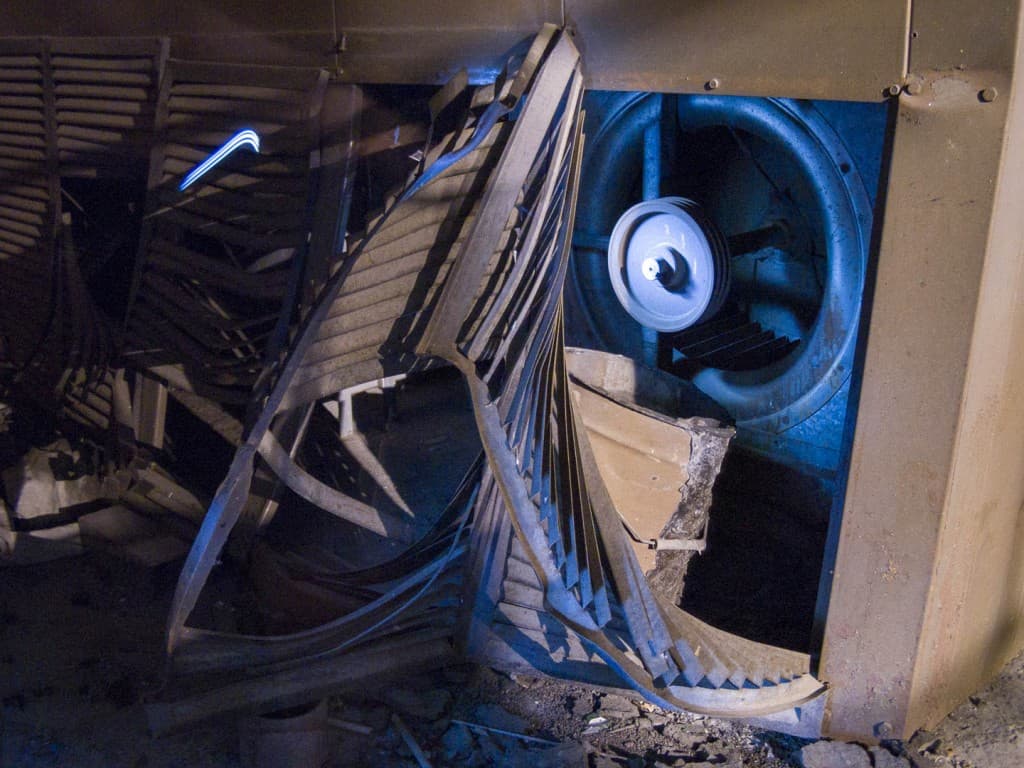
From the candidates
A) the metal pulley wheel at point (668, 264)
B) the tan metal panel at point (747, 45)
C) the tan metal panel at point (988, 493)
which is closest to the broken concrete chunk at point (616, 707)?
the tan metal panel at point (988, 493)

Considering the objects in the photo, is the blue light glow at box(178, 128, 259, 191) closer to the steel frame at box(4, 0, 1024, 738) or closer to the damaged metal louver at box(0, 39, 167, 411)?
the damaged metal louver at box(0, 39, 167, 411)

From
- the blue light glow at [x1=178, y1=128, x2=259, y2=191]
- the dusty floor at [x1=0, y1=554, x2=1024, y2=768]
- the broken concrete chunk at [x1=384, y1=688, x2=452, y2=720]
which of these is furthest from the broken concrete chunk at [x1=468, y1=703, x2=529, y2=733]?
the blue light glow at [x1=178, y1=128, x2=259, y2=191]

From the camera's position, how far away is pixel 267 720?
9.71 feet

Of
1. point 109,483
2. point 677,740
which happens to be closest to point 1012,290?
point 677,740

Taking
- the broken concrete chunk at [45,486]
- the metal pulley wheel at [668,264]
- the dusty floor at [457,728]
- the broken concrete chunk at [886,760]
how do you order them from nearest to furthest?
the broken concrete chunk at [886,760] < the dusty floor at [457,728] < the metal pulley wheel at [668,264] < the broken concrete chunk at [45,486]

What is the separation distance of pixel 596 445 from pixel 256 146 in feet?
5.76

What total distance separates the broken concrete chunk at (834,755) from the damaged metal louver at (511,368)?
0.50ft

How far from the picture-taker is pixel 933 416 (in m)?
2.65

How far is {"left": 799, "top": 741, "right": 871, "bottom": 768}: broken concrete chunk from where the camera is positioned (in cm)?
290

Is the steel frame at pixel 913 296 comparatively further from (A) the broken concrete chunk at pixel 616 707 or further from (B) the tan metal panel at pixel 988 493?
(A) the broken concrete chunk at pixel 616 707

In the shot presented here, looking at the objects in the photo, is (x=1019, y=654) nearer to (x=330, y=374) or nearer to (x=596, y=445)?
(x=596, y=445)

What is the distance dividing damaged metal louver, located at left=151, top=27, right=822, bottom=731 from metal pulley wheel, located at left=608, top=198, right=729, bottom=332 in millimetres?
1071

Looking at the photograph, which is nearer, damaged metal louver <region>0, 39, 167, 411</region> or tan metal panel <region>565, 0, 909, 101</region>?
tan metal panel <region>565, 0, 909, 101</region>

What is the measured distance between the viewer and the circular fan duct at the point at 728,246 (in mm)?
3480
